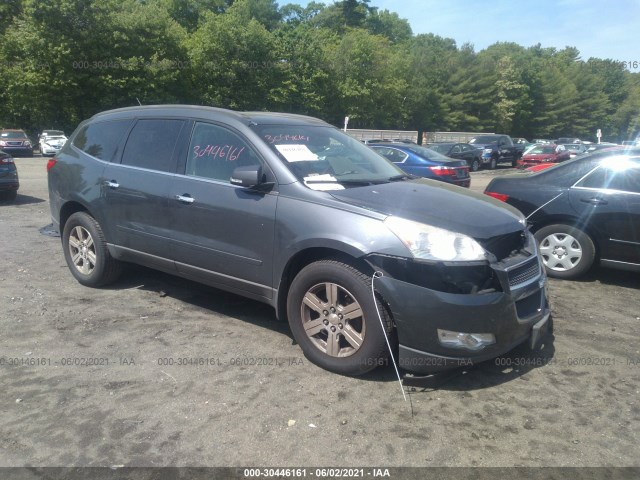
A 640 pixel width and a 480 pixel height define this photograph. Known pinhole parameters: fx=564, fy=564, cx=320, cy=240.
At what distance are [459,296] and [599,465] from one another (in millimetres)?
1193

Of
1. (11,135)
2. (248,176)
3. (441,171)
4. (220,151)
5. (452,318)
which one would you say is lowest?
(11,135)

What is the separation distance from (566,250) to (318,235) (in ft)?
12.6

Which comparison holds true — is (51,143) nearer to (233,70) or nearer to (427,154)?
(233,70)

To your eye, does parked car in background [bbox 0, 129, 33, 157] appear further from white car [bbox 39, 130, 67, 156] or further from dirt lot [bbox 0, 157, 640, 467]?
dirt lot [bbox 0, 157, 640, 467]

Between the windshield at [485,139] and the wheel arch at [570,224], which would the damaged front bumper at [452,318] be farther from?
the windshield at [485,139]

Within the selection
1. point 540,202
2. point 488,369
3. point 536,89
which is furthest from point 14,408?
point 536,89

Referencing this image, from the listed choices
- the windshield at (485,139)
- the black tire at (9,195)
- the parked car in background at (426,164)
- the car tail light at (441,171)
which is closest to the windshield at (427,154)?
the parked car in background at (426,164)

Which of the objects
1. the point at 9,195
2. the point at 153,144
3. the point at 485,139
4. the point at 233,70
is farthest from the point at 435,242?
the point at 233,70

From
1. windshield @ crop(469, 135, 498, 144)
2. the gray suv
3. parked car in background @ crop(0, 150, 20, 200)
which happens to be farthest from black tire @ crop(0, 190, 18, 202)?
windshield @ crop(469, 135, 498, 144)

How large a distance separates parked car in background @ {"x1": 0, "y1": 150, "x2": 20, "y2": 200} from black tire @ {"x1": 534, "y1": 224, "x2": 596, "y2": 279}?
34.7ft

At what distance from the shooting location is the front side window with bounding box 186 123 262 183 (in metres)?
4.61

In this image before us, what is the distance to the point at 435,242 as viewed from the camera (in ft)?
12.1

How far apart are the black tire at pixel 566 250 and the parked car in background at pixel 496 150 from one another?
23935 mm

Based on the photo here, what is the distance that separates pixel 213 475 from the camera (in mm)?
2934
